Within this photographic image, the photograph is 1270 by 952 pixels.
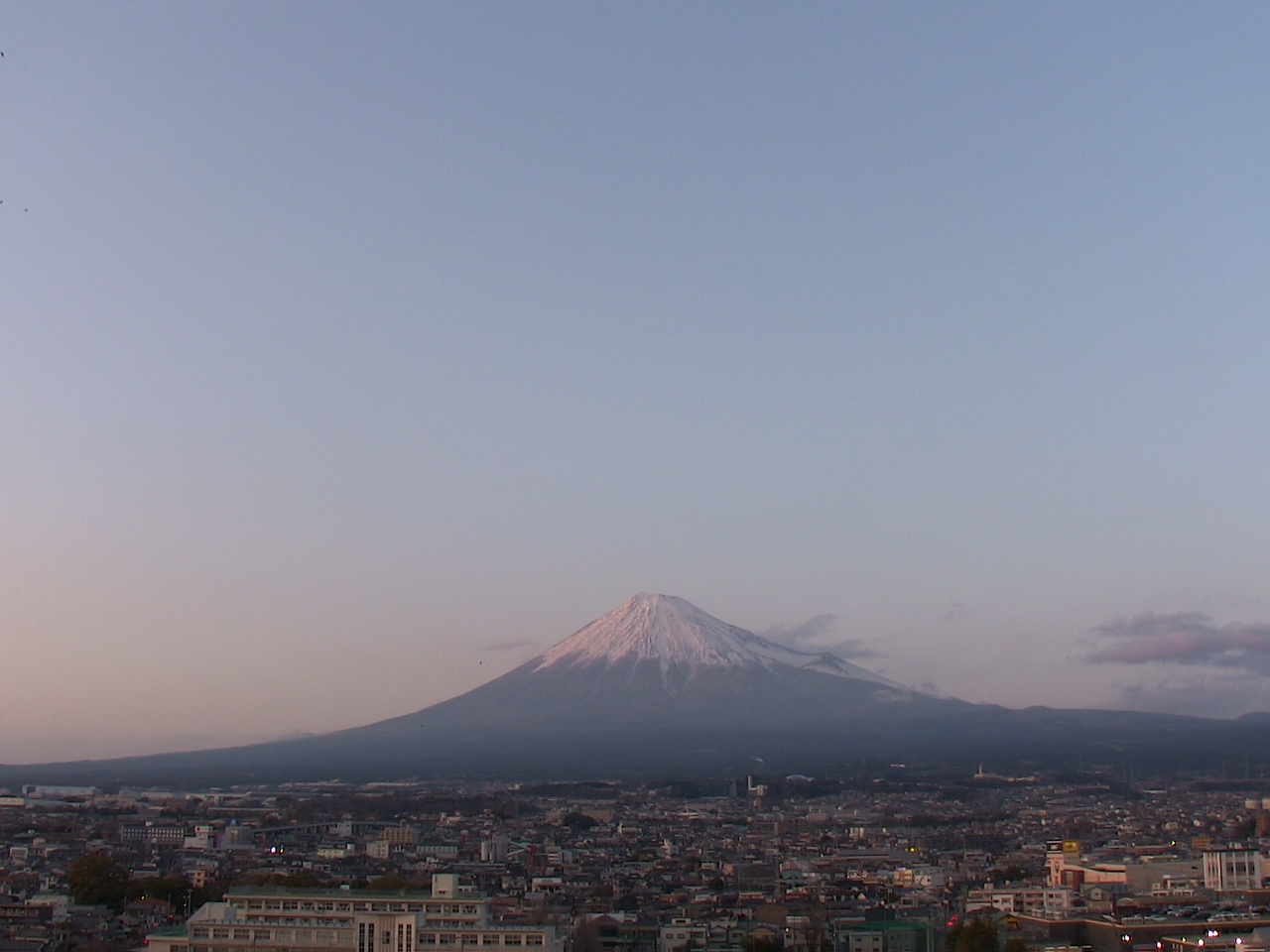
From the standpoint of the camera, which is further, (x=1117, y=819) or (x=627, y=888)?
(x=1117, y=819)

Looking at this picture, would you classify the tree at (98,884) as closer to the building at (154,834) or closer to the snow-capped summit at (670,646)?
the building at (154,834)

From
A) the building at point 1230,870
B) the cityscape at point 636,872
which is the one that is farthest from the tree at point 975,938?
the building at point 1230,870

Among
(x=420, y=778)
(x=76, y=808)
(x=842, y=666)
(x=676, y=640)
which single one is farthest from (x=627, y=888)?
(x=842, y=666)

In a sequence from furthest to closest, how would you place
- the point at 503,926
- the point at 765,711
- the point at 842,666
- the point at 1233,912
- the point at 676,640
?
the point at 842,666 → the point at 676,640 → the point at 765,711 → the point at 1233,912 → the point at 503,926

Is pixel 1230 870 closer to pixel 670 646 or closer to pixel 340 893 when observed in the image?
pixel 340 893

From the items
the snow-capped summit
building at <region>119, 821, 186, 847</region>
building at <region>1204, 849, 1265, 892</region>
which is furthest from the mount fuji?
building at <region>1204, 849, 1265, 892</region>

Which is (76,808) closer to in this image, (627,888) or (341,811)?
(341,811)
